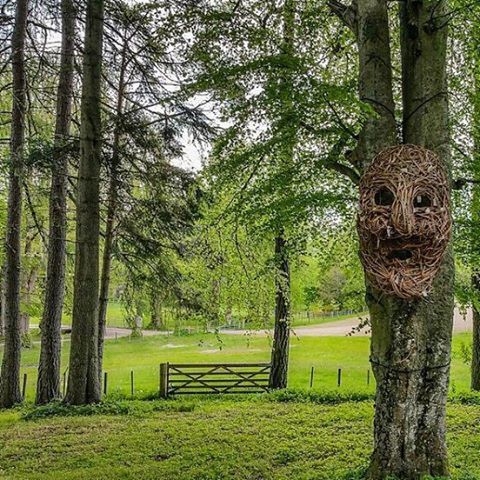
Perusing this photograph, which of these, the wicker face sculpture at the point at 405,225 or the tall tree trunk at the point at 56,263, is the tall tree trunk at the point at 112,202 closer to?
the tall tree trunk at the point at 56,263

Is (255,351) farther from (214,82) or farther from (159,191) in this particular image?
(214,82)

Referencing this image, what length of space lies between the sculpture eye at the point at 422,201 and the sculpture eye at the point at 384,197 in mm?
139

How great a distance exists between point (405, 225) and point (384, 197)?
1.08 feet

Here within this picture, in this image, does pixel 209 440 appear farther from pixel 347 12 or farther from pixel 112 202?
pixel 347 12

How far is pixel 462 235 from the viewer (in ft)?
15.6

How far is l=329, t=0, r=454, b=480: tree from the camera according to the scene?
3.28m

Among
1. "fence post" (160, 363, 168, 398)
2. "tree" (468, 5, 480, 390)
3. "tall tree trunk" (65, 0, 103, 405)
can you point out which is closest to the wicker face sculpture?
"tree" (468, 5, 480, 390)

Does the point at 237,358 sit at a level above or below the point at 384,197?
below

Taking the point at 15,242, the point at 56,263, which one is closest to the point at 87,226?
the point at 56,263

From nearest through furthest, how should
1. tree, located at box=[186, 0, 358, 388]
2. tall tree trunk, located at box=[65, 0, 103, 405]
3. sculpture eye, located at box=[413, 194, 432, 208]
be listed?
sculpture eye, located at box=[413, 194, 432, 208] < tree, located at box=[186, 0, 358, 388] < tall tree trunk, located at box=[65, 0, 103, 405]

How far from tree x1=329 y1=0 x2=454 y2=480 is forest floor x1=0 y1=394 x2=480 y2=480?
1.57 ft

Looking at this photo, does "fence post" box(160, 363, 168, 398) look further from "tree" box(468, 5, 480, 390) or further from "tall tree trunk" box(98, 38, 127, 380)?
"tree" box(468, 5, 480, 390)

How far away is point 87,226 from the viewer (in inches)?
277

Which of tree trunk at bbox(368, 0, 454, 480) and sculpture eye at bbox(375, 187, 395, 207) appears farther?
tree trunk at bbox(368, 0, 454, 480)
